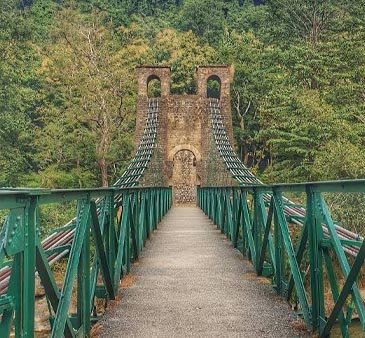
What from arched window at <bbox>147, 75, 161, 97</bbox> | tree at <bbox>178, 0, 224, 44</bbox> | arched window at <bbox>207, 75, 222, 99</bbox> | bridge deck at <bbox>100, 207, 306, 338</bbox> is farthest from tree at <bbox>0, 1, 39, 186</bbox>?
bridge deck at <bbox>100, 207, 306, 338</bbox>

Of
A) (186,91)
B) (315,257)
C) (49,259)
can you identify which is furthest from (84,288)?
(186,91)

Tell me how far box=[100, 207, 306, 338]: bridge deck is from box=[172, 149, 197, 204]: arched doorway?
17050mm

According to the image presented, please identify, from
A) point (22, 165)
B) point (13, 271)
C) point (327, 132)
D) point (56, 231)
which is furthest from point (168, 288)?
point (22, 165)

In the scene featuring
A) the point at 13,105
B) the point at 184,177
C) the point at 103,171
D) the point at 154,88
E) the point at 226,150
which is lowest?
the point at 184,177

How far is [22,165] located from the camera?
23.3 metres

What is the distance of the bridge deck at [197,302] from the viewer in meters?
3.05

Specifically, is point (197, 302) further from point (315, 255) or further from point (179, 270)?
point (179, 270)

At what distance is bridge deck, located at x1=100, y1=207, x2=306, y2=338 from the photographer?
305cm

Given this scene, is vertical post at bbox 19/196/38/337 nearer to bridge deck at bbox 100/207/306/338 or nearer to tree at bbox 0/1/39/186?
bridge deck at bbox 100/207/306/338

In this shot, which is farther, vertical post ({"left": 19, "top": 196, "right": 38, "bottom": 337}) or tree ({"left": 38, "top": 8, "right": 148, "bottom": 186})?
tree ({"left": 38, "top": 8, "right": 148, "bottom": 186})

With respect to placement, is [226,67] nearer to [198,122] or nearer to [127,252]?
[198,122]

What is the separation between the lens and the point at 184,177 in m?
23.4

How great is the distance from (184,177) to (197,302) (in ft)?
64.8

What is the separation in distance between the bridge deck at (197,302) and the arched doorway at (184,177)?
17.1 m
